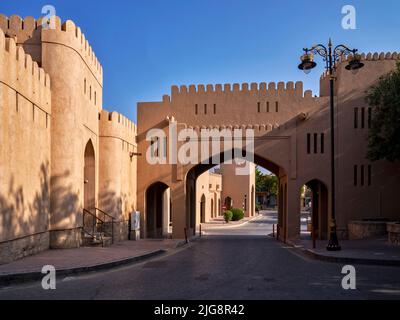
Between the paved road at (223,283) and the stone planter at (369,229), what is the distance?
8.85 metres

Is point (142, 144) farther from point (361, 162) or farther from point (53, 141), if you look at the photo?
point (361, 162)

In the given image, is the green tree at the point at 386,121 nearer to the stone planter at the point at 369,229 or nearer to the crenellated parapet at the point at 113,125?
the stone planter at the point at 369,229

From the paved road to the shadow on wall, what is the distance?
9.68ft

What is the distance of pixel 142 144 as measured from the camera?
25797 mm

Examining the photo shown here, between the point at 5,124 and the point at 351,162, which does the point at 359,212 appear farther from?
the point at 5,124

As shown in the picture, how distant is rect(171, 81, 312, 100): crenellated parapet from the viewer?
25938 millimetres

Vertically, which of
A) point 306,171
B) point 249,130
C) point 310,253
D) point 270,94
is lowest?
point 310,253

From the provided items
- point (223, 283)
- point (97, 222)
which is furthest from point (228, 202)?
point (223, 283)

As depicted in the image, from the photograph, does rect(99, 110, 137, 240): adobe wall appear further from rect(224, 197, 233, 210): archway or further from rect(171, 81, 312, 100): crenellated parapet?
rect(224, 197, 233, 210): archway

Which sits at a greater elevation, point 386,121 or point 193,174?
point 386,121

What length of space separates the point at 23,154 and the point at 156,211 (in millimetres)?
16410

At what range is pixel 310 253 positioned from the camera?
1647cm
